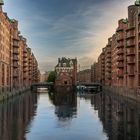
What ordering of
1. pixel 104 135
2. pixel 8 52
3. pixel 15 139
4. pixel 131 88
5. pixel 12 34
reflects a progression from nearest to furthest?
pixel 15 139 → pixel 104 135 → pixel 131 88 → pixel 8 52 → pixel 12 34

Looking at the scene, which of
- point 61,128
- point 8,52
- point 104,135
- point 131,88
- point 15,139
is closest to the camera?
point 15,139

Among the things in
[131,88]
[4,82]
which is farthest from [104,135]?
[4,82]

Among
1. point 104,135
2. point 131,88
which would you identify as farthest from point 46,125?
point 131,88

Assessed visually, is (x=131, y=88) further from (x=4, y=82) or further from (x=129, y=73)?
(x=4, y=82)

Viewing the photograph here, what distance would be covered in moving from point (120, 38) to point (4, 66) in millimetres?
42267

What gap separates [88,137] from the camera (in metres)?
41.3

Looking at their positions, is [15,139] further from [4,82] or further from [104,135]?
[4,82]

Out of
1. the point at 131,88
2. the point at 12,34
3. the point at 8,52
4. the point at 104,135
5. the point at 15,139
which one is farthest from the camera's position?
the point at 12,34

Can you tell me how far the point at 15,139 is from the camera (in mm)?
39094

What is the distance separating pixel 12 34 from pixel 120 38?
3749 cm

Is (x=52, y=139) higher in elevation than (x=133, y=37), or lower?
lower

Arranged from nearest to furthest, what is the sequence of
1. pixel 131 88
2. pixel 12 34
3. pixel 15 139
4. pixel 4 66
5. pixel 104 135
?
pixel 15 139, pixel 104 135, pixel 131 88, pixel 4 66, pixel 12 34

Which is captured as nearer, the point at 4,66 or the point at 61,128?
the point at 61,128

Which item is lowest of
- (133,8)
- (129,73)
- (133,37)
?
(129,73)
